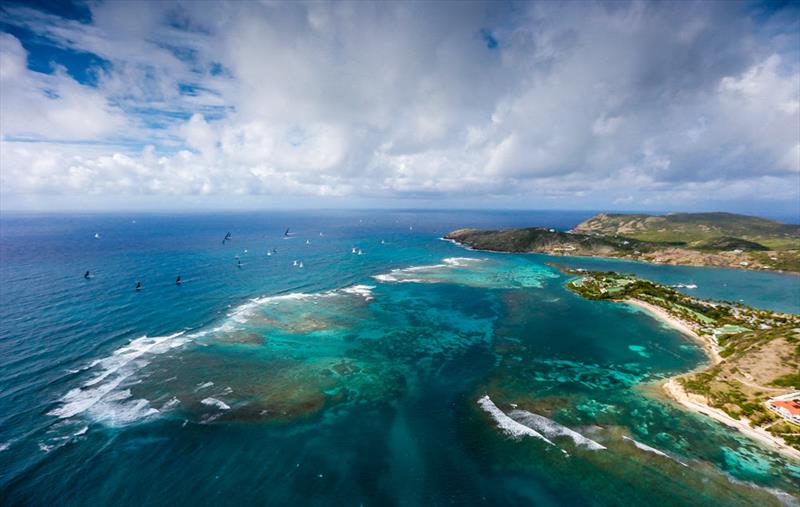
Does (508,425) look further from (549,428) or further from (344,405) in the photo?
(344,405)

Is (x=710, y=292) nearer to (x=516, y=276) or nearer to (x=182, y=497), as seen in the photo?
(x=516, y=276)

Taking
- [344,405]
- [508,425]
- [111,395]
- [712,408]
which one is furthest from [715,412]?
[111,395]

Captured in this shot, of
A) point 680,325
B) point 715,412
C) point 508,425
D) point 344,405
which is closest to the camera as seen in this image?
point 508,425

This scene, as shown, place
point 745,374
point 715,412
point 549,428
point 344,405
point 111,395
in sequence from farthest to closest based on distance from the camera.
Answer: point 745,374
point 344,405
point 715,412
point 111,395
point 549,428

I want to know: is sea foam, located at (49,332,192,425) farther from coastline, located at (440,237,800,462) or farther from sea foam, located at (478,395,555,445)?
coastline, located at (440,237,800,462)

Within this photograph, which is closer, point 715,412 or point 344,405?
point 715,412

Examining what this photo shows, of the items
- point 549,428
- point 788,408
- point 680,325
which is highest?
point 788,408

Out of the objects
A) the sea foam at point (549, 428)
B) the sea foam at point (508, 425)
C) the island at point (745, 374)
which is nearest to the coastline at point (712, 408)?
the island at point (745, 374)
